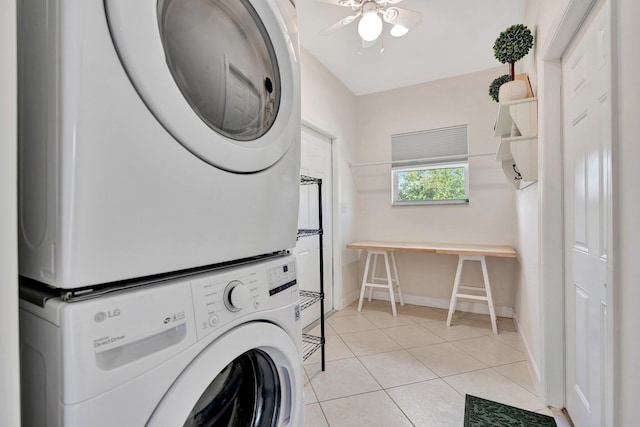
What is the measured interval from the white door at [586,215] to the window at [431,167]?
4.96ft

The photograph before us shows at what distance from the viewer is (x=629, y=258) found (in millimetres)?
730

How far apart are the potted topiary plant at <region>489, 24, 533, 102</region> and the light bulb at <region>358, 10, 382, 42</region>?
72 cm

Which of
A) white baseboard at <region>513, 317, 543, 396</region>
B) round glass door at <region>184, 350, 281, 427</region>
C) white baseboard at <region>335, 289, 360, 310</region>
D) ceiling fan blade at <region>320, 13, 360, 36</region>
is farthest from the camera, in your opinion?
white baseboard at <region>335, 289, 360, 310</region>

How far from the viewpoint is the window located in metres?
2.98

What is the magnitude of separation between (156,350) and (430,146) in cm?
313

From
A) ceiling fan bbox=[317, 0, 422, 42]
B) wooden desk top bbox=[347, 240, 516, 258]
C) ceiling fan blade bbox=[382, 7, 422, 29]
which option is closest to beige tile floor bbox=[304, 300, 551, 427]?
wooden desk top bbox=[347, 240, 516, 258]

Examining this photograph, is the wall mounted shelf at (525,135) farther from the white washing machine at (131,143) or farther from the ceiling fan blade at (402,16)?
the white washing machine at (131,143)

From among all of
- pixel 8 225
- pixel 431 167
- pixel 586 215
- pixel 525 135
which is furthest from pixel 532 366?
pixel 8 225

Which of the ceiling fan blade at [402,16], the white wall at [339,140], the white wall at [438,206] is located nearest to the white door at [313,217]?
the white wall at [339,140]

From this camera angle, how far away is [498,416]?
4.75ft

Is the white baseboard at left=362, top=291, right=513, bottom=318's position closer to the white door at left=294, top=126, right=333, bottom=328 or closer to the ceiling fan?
the white door at left=294, top=126, right=333, bottom=328

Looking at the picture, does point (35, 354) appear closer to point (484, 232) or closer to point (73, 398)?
point (73, 398)

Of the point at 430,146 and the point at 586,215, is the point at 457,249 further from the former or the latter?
the point at 586,215

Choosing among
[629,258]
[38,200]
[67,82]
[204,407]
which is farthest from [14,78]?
[629,258]
